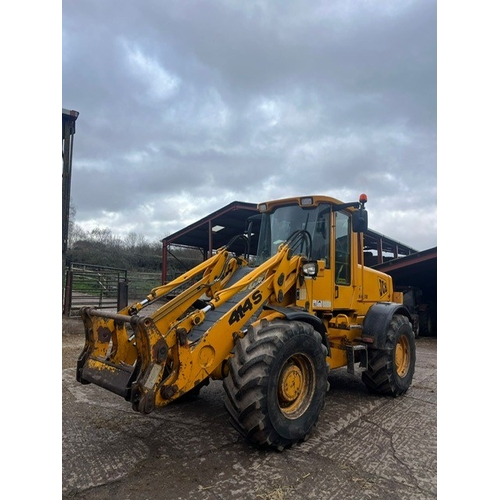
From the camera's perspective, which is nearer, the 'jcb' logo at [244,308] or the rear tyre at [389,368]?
the 'jcb' logo at [244,308]

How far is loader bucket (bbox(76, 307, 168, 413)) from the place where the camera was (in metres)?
3.45

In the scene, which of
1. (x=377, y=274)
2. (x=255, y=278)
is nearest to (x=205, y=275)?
(x=255, y=278)

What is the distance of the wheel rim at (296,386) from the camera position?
4154 mm

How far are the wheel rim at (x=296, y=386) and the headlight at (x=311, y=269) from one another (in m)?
1.04

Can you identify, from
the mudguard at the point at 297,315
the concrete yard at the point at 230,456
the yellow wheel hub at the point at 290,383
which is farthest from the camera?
the mudguard at the point at 297,315

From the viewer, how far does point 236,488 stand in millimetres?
3264

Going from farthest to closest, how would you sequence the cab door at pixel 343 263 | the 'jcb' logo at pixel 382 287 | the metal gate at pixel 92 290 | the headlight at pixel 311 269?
the metal gate at pixel 92 290
the 'jcb' logo at pixel 382 287
the cab door at pixel 343 263
the headlight at pixel 311 269

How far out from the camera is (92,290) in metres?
14.0

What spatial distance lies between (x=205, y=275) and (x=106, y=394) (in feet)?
7.58

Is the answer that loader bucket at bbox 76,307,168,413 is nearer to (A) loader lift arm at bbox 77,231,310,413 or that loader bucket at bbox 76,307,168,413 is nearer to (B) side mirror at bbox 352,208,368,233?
(A) loader lift arm at bbox 77,231,310,413

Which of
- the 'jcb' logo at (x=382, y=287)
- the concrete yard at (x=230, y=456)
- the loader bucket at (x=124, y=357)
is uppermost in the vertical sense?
the 'jcb' logo at (x=382, y=287)

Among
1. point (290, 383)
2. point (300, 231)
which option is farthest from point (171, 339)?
point (300, 231)

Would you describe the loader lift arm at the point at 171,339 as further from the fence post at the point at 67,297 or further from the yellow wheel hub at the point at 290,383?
the fence post at the point at 67,297

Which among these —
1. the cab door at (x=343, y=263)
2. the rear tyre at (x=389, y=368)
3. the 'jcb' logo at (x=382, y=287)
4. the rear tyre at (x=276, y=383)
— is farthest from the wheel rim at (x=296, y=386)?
the 'jcb' logo at (x=382, y=287)
